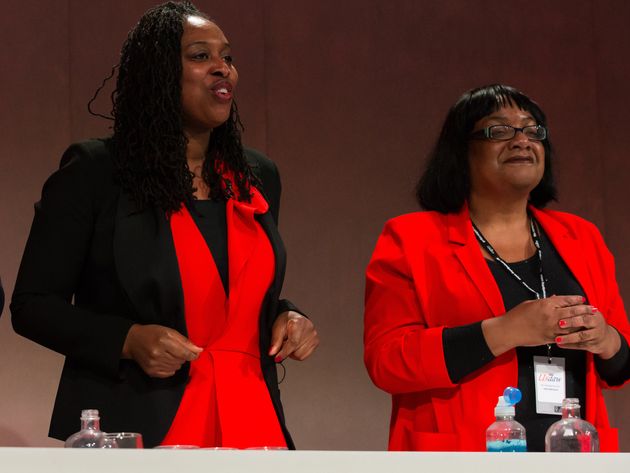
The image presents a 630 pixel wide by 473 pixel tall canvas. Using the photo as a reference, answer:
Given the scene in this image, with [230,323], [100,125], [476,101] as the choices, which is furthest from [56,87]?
[230,323]

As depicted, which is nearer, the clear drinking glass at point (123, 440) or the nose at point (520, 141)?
the clear drinking glass at point (123, 440)

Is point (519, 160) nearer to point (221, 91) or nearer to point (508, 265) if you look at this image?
point (508, 265)

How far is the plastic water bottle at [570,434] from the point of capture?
2227 millimetres

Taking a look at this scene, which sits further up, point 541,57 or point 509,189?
point 541,57

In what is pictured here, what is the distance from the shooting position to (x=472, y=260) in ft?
8.75

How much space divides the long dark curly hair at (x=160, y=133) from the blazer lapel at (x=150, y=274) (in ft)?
0.26

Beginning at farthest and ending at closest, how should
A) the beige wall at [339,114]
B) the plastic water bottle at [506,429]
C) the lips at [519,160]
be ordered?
the beige wall at [339,114], the lips at [519,160], the plastic water bottle at [506,429]

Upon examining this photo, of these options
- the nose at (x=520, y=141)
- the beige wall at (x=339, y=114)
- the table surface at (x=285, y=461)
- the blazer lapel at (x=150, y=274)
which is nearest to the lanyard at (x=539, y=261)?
the nose at (x=520, y=141)

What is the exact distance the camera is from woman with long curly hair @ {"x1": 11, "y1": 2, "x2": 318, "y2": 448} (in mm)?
2225

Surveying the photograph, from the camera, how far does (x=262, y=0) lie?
4.43 metres

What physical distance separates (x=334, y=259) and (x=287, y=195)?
0.32m

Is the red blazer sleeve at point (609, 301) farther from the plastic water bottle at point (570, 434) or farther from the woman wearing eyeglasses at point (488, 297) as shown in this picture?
the plastic water bottle at point (570, 434)

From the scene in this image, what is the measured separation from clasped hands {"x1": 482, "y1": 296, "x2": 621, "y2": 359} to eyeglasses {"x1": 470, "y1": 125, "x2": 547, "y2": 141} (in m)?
0.53

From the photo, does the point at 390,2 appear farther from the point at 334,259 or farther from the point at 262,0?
the point at 334,259
